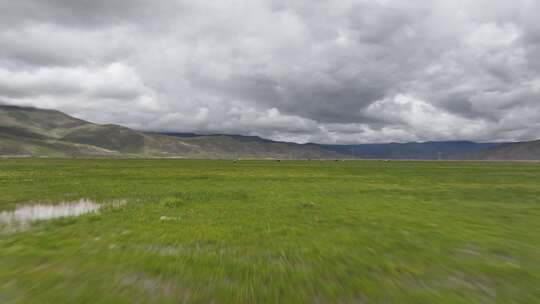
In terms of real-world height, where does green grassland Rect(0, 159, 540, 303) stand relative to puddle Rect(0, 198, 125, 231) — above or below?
above

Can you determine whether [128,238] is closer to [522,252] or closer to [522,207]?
[522,252]

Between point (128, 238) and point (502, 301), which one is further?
point (128, 238)

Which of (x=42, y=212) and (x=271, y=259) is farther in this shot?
(x=42, y=212)

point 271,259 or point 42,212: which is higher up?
point 271,259

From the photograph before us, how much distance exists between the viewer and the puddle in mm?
14627

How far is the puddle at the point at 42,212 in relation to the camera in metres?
14.6

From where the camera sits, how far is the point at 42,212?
1766cm

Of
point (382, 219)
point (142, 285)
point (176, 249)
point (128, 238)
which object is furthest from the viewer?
point (382, 219)

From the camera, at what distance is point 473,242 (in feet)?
39.3

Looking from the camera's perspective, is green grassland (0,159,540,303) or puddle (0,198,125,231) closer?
green grassland (0,159,540,303)

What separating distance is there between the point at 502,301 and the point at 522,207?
21628 millimetres

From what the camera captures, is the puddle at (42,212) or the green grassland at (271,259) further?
the puddle at (42,212)

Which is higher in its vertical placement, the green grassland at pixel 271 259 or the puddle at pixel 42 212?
the green grassland at pixel 271 259

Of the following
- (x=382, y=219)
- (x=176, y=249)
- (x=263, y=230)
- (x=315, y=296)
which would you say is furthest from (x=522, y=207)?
(x=176, y=249)
